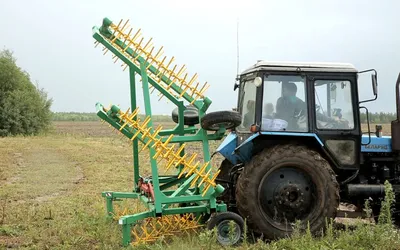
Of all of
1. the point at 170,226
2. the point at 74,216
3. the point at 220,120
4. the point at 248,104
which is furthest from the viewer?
the point at 74,216

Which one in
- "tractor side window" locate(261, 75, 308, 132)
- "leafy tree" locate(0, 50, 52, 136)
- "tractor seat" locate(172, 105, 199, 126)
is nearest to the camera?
"tractor side window" locate(261, 75, 308, 132)

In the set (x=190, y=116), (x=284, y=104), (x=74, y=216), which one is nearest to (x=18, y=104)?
(x=74, y=216)

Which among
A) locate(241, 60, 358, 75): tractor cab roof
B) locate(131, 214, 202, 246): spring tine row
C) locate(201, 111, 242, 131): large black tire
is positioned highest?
locate(241, 60, 358, 75): tractor cab roof

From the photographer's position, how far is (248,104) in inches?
291

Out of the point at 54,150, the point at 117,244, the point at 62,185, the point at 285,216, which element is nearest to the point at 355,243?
the point at 285,216

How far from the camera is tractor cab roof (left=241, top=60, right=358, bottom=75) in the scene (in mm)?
6889

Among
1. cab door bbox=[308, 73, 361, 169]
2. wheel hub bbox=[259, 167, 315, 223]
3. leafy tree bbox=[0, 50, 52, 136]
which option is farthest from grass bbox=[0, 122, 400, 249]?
leafy tree bbox=[0, 50, 52, 136]

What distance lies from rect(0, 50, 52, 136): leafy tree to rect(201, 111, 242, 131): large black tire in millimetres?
33794

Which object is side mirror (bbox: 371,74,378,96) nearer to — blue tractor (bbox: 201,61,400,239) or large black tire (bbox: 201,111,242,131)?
blue tractor (bbox: 201,61,400,239)

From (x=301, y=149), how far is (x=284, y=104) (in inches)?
26.3

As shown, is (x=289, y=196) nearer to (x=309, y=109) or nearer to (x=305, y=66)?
(x=309, y=109)

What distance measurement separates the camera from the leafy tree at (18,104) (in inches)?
1480

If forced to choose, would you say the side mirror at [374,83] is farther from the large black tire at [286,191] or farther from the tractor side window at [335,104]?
the large black tire at [286,191]

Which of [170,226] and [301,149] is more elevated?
[301,149]
